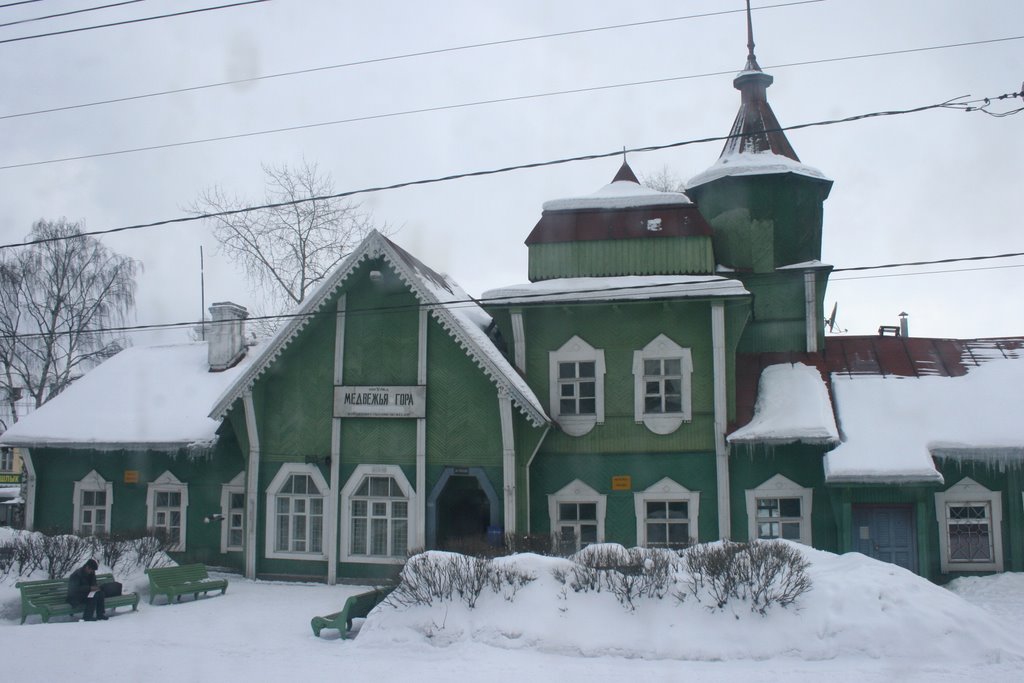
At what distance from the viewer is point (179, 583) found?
1588cm

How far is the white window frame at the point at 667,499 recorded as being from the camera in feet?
58.6

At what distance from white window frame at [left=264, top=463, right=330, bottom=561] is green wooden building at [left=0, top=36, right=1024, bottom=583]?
2.0 inches

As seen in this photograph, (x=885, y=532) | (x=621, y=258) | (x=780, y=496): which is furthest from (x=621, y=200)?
(x=885, y=532)

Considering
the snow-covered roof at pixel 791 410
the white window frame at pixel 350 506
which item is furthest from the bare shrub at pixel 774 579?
the white window frame at pixel 350 506

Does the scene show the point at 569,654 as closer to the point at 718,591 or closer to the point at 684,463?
the point at 718,591

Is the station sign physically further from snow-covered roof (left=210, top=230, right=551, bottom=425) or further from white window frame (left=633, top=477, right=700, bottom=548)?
white window frame (left=633, top=477, right=700, bottom=548)

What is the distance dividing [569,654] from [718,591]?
2251 mm

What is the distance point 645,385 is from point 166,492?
12150mm

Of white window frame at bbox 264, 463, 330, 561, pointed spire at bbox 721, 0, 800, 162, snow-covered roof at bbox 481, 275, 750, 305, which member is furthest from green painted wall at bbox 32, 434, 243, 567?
pointed spire at bbox 721, 0, 800, 162

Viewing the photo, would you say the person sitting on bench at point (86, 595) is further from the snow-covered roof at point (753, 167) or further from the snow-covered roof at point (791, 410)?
the snow-covered roof at point (753, 167)

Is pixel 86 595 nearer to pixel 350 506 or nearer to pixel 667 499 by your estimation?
pixel 350 506

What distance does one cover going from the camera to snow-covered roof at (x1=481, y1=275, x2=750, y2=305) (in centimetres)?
1783

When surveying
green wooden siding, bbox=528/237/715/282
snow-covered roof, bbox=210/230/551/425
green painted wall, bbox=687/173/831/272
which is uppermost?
green painted wall, bbox=687/173/831/272

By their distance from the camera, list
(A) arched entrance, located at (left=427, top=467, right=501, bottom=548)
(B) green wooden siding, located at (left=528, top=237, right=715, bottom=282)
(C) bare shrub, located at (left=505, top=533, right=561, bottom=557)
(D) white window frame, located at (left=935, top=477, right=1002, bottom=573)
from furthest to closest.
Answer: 1. (B) green wooden siding, located at (left=528, top=237, right=715, bottom=282)
2. (A) arched entrance, located at (left=427, top=467, right=501, bottom=548)
3. (D) white window frame, located at (left=935, top=477, right=1002, bottom=573)
4. (C) bare shrub, located at (left=505, top=533, right=561, bottom=557)
